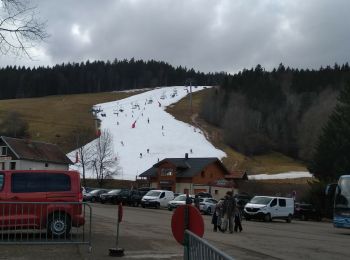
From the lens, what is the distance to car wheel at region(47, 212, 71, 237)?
14891mm

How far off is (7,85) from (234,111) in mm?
87854

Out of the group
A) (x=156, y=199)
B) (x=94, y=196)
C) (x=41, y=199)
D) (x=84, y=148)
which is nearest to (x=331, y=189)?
(x=41, y=199)

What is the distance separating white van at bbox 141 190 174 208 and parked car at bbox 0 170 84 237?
37174mm

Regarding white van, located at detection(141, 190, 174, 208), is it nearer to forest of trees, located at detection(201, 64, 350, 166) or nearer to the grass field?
the grass field

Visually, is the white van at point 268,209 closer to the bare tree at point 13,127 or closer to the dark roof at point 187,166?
the dark roof at point 187,166

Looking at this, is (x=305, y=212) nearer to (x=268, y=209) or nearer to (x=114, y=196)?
(x=268, y=209)

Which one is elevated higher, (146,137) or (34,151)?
(146,137)

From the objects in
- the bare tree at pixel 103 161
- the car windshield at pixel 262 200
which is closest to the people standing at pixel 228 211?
the car windshield at pixel 262 200

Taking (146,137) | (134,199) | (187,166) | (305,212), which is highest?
Answer: (146,137)

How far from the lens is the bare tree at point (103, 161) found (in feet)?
290

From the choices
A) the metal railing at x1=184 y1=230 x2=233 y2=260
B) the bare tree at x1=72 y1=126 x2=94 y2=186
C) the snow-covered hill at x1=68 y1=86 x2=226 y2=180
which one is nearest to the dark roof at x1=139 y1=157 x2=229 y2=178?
the snow-covered hill at x1=68 y1=86 x2=226 y2=180

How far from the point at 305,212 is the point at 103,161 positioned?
4841cm

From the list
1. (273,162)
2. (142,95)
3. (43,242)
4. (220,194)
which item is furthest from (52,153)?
(142,95)

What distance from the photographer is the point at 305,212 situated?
160 feet
